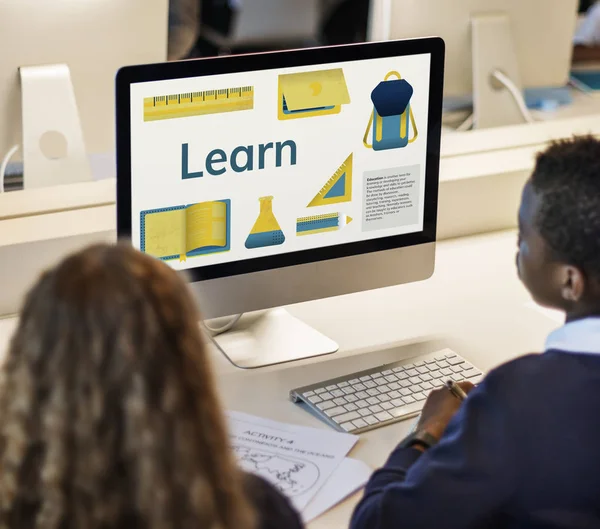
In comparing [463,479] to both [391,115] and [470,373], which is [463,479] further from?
[391,115]

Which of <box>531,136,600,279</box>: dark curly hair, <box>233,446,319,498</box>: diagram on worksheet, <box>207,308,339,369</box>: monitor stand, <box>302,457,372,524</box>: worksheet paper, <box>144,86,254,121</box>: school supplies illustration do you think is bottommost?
<box>302,457,372,524</box>: worksheet paper

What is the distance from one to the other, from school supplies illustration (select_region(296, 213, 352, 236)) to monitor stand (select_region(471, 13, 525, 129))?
106 cm

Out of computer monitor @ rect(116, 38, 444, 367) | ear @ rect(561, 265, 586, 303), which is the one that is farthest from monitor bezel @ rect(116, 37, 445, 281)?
ear @ rect(561, 265, 586, 303)

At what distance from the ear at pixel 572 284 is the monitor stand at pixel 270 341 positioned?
0.50 metres

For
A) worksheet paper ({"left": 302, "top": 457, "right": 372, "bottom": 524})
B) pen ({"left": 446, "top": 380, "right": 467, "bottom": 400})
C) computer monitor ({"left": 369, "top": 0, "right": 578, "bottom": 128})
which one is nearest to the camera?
worksheet paper ({"left": 302, "top": 457, "right": 372, "bottom": 524})

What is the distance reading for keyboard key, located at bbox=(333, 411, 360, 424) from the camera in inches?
52.1

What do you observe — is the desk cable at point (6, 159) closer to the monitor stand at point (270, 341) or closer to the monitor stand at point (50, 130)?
the monitor stand at point (50, 130)

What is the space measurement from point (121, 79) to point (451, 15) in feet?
4.14

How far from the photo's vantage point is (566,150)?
1.12 metres

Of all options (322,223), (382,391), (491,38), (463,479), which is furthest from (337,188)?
(491,38)

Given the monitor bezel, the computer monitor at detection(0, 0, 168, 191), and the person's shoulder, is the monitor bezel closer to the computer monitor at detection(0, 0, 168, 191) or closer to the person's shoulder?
the person's shoulder

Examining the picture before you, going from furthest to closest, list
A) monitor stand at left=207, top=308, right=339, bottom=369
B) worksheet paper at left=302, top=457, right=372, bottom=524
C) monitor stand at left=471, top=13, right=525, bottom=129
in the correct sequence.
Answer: monitor stand at left=471, top=13, right=525, bottom=129
monitor stand at left=207, top=308, right=339, bottom=369
worksheet paper at left=302, top=457, right=372, bottom=524

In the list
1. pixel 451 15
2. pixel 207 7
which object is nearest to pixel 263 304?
pixel 451 15

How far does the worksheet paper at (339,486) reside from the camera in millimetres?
1140
